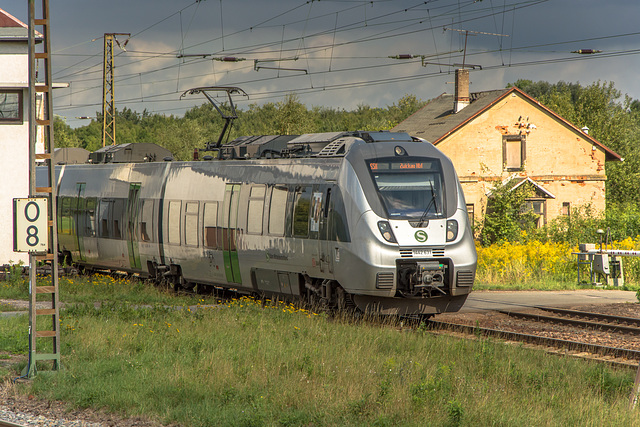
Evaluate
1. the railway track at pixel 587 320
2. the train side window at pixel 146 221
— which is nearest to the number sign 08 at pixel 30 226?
the railway track at pixel 587 320

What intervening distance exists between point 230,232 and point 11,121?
10.1 metres

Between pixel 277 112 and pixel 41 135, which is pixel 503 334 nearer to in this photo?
pixel 41 135

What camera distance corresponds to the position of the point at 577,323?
52.4 feet

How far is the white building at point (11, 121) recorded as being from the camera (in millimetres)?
24047

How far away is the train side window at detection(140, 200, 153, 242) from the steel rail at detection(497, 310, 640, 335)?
31.9ft

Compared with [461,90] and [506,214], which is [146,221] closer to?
[506,214]

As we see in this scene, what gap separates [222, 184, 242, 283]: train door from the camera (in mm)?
17875

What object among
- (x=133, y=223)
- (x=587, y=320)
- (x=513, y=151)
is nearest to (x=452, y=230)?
(x=587, y=320)

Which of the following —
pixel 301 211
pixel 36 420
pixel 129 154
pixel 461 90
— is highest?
pixel 461 90

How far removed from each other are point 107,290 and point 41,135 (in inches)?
1165

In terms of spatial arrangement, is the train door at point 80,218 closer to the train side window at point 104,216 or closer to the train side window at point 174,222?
the train side window at point 104,216

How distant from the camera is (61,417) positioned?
337 inches

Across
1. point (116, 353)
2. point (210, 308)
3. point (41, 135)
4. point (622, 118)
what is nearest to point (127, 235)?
point (210, 308)

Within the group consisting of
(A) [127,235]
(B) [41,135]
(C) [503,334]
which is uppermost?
(B) [41,135]
